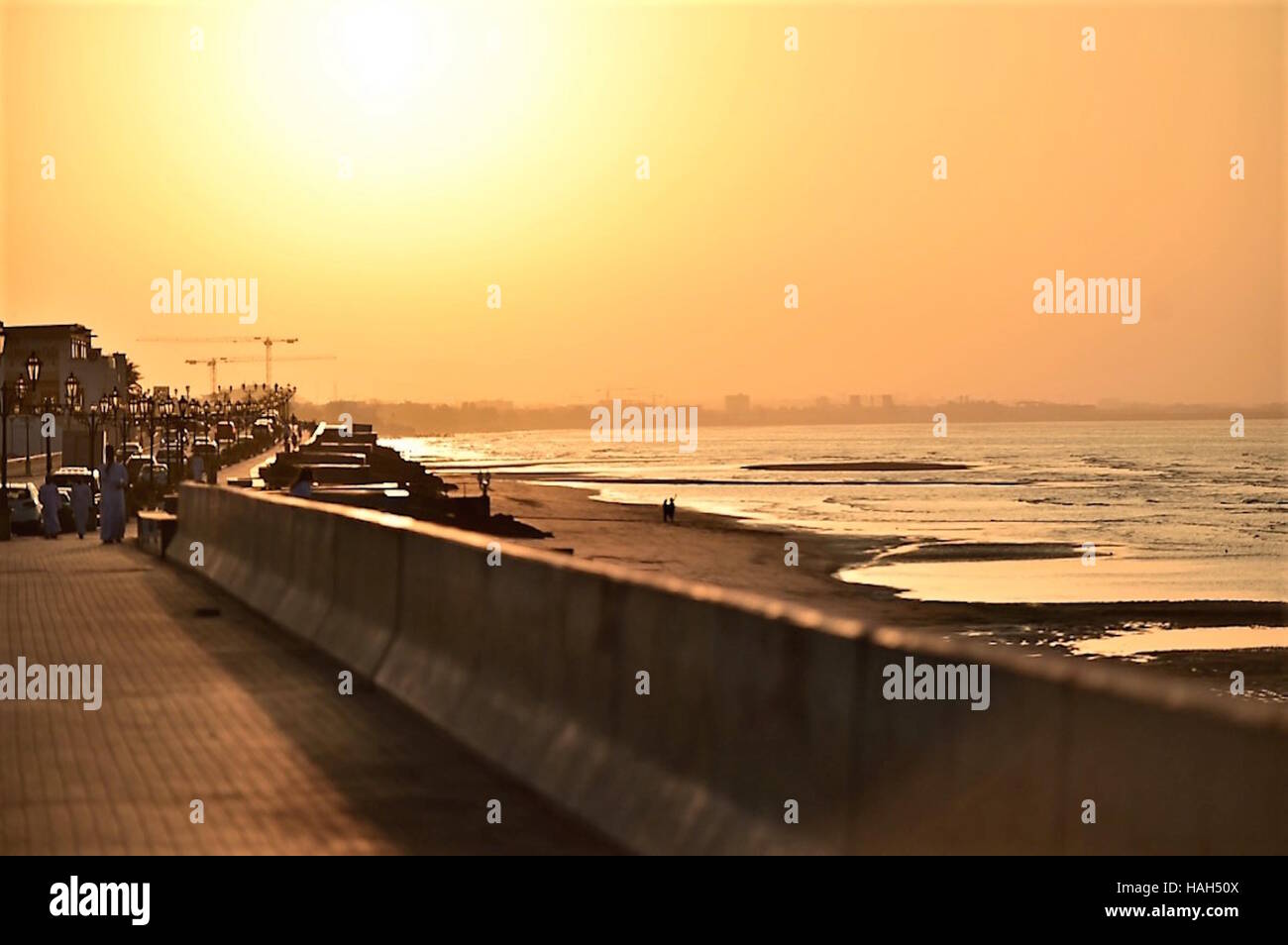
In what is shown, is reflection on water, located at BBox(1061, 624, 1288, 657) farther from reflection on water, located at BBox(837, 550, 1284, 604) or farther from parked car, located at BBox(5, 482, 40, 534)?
parked car, located at BBox(5, 482, 40, 534)

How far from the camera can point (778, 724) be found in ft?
27.1

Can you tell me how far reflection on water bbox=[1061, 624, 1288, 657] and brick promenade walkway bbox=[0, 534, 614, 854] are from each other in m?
31.4

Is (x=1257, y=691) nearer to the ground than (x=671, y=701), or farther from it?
nearer to the ground

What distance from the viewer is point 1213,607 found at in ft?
192

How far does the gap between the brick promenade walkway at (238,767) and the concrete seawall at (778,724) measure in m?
0.38

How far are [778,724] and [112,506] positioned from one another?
35.1 metres

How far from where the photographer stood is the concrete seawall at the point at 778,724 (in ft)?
18.5

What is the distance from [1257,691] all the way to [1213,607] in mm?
19156
